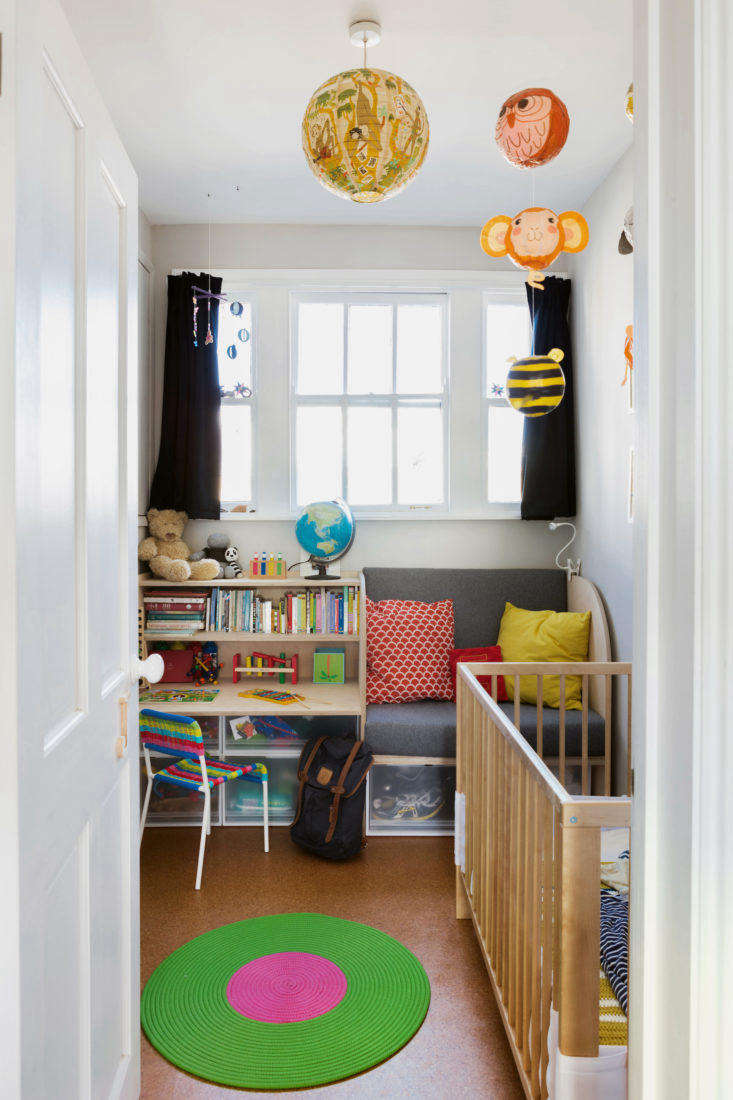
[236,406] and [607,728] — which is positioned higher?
[236,406]

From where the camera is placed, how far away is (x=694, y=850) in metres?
0.77

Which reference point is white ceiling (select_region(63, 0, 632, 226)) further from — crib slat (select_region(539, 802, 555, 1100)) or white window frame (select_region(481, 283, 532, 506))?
crib slat (select_region(539, 802, 555, 1100))

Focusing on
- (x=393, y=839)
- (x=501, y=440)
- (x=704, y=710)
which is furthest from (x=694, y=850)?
(x=501, y=440)


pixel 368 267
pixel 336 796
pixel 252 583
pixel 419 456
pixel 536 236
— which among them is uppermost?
pixel 368 267

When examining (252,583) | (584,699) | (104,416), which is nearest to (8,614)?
(104,416)

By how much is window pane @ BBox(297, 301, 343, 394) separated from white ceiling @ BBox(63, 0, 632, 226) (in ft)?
1.75

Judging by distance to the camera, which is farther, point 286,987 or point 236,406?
point 236,406

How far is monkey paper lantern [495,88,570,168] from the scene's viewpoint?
1928 millimetres

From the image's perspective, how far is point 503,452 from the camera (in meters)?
Result: 4.02

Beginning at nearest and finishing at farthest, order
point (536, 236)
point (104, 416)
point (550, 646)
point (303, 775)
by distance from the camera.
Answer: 1. point (104, 416)
2. point (536, 236)
3. point (303, 775)
4. point (550, 646)

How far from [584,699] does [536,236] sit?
1.56 meters

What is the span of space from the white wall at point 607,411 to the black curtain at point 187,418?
1.76 m

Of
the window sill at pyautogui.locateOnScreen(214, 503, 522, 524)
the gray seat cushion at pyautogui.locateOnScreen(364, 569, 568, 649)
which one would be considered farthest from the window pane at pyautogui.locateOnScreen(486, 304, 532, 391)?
the gray seat cushion at pyautogui.locateOnScreen(364, 569, 568, 649)

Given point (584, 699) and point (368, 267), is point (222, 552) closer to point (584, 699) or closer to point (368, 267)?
point (368, 267)
